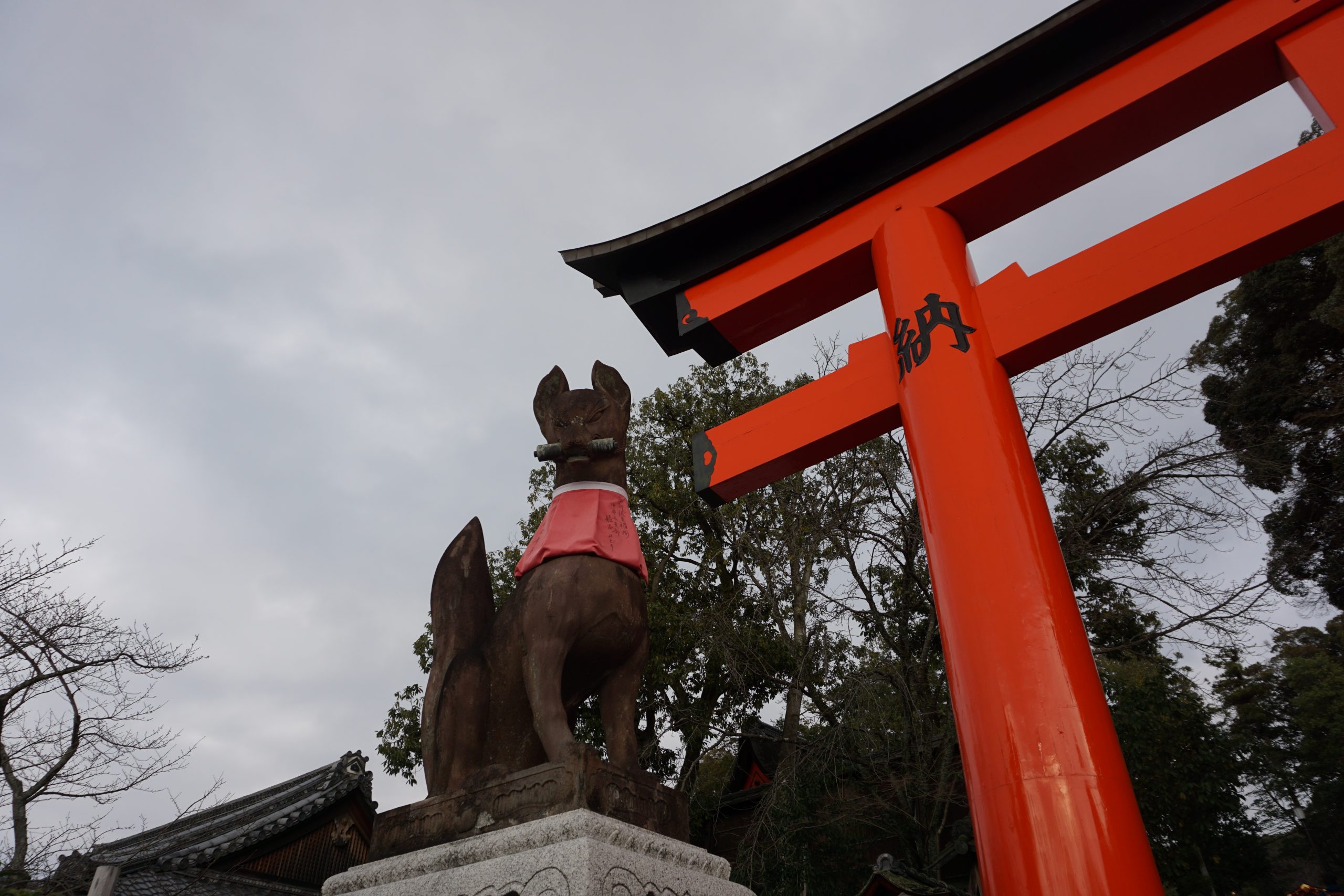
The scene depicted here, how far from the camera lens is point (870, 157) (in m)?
4.06

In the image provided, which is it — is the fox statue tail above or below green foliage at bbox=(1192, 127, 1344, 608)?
below

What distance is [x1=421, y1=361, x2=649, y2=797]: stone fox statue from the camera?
293cm

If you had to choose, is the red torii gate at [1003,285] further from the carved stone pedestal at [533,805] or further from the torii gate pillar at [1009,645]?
the carved stone pedestal at [533,805]

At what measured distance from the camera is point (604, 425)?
3.47 m

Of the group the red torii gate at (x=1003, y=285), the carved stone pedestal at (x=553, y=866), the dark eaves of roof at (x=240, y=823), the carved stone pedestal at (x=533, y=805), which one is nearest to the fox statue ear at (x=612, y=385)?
the red torii gate at (x=1003, y=285)

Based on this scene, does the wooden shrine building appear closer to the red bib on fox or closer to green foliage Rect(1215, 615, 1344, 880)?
the red bib on fox

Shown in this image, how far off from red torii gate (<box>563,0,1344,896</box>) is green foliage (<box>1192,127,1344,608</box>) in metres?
7.66

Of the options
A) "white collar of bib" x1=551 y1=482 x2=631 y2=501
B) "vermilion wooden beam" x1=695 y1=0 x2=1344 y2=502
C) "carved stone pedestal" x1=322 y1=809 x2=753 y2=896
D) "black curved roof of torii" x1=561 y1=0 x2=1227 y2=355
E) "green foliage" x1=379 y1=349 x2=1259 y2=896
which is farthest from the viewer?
"green foliage" x1=379 y1=349 x2=1259 y2=896

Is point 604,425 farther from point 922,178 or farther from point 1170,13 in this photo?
point 1170,13

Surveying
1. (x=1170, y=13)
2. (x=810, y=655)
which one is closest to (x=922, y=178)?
(x=1170, y=13)

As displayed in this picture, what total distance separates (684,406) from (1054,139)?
9684 mm

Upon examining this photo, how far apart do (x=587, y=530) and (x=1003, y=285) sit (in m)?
2.08

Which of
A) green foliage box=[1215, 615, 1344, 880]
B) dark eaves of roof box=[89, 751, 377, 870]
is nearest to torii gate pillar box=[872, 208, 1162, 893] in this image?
dark eaves of roof box=[89, 751, 377, 870]

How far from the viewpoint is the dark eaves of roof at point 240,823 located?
10.9 m
